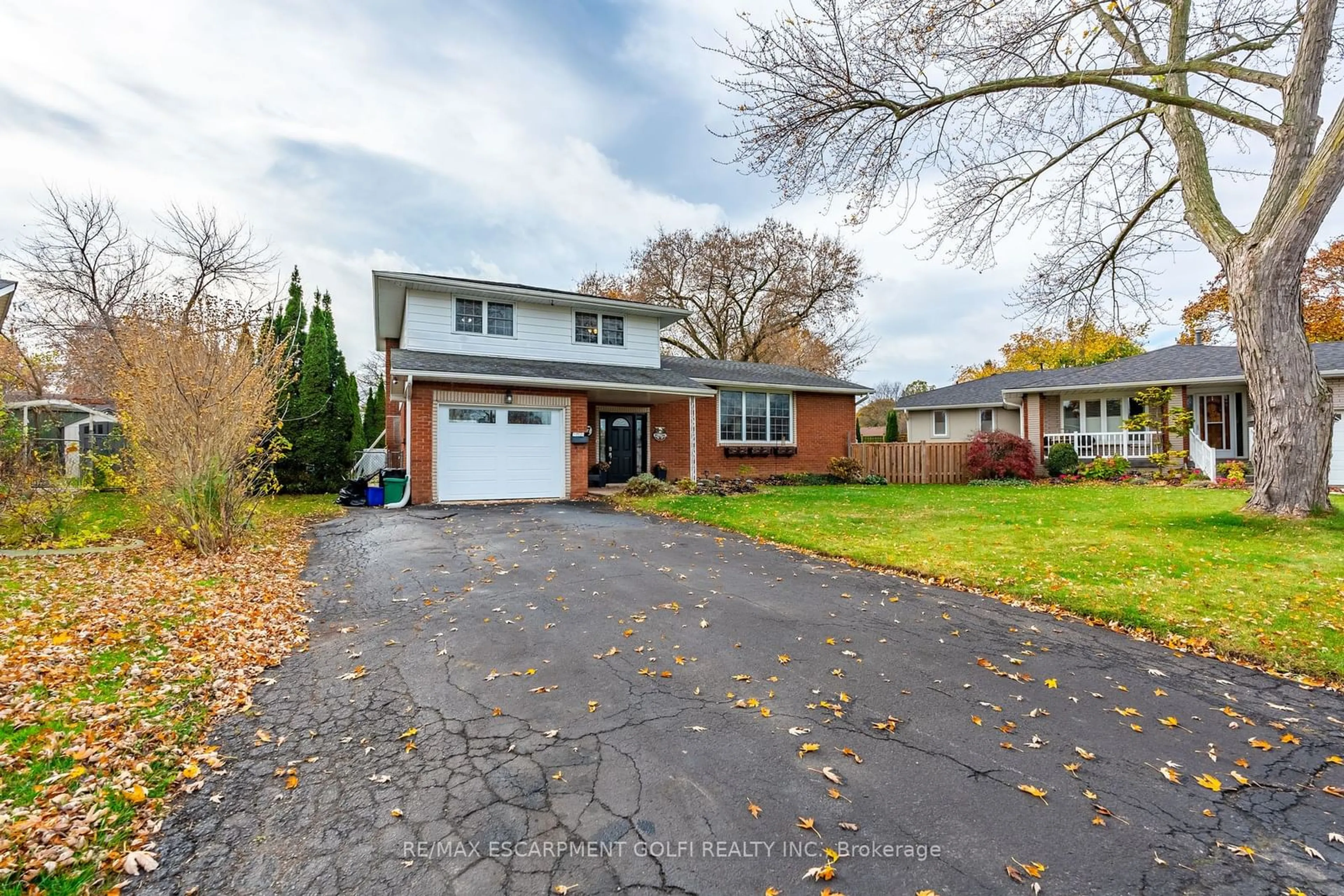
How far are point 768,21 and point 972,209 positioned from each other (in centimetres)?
516

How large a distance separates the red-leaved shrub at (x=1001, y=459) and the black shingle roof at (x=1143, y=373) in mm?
3626

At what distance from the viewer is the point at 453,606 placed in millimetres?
5320

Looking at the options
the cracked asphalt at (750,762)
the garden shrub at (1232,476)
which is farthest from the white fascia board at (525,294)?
the garden shrub at (1232,476)

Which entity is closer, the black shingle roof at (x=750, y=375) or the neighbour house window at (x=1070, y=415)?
the black shingle roof at (x=750, y=375)

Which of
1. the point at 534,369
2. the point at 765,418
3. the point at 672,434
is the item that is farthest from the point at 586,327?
the point at 765,418

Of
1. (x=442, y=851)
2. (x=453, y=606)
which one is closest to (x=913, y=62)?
(x=453, y=606)

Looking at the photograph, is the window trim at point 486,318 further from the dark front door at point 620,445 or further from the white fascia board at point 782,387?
the white fascia board at point 782,387

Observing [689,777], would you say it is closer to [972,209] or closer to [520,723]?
[520,723]

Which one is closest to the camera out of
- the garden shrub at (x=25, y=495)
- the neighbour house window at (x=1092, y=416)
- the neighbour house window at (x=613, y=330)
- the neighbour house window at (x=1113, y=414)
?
the garden shrub at (x=25, y=495)

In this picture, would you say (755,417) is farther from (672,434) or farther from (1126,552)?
(1126,552)

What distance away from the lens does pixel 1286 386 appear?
8.01 meters

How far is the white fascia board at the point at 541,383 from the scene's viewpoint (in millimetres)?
12094

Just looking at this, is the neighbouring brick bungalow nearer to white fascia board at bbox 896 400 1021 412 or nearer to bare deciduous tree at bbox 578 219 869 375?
white fascia board at bbox 896 400 1021 412

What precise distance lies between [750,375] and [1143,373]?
13.6m
